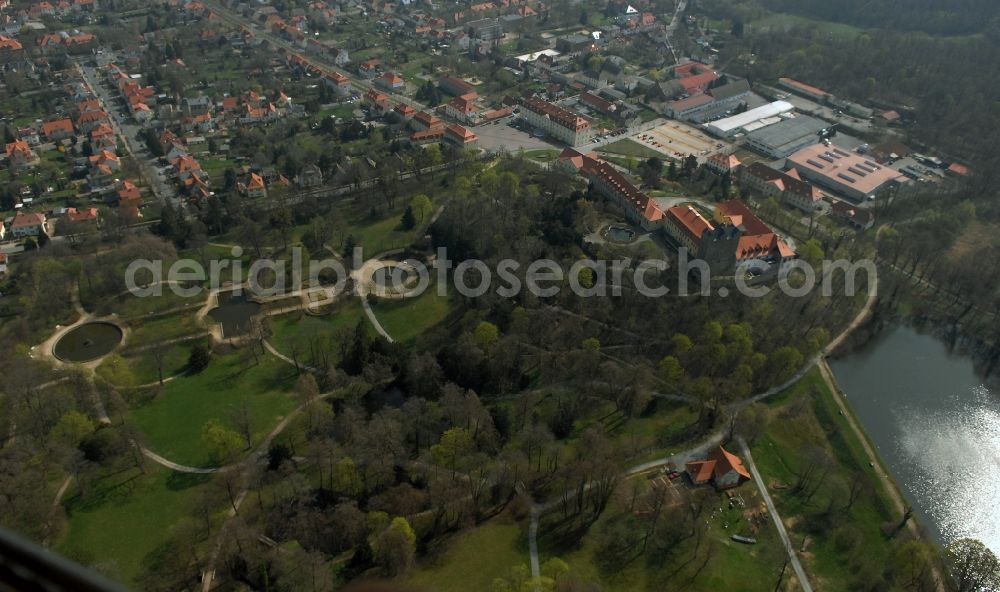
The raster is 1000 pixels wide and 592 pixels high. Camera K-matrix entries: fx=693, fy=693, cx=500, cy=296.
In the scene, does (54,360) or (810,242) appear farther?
(810,242)

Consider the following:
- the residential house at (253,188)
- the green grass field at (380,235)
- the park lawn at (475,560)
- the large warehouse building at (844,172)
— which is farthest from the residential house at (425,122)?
the park lawn at (475,560)

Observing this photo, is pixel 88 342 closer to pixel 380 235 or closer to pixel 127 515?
pixel 127 515

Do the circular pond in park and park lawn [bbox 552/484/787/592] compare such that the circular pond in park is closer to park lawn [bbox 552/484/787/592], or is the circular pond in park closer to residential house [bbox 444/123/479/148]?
park lawn [bbox 552/484/787/592]

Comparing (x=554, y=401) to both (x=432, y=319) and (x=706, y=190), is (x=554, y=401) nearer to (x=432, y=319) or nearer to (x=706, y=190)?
(x=432, y=319)

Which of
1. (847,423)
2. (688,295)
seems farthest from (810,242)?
(847,423)

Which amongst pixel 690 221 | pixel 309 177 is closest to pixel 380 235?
pixel 309 177

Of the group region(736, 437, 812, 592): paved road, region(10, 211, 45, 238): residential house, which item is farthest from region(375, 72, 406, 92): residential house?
region(736, 437, 812, 592): paved road
